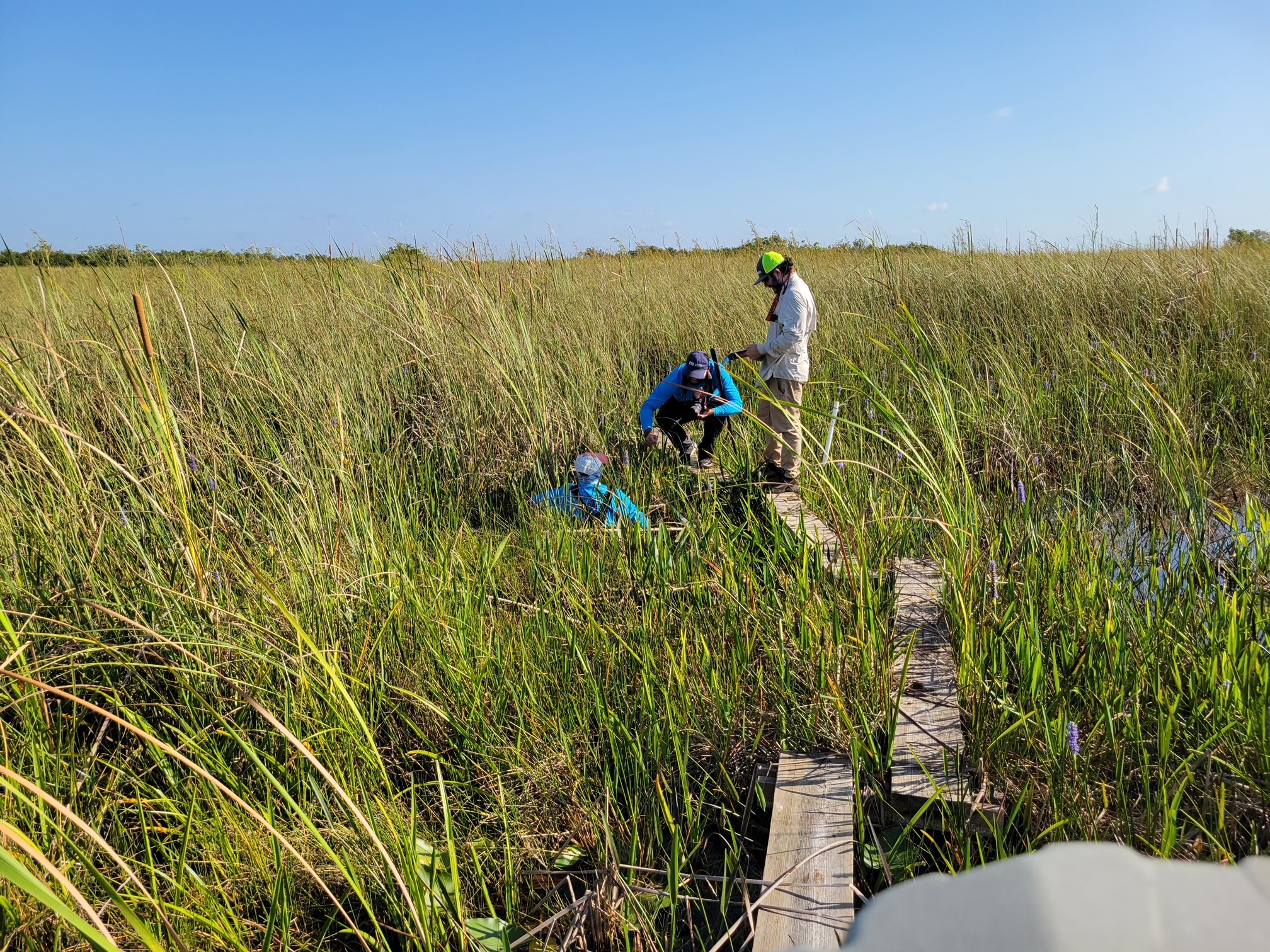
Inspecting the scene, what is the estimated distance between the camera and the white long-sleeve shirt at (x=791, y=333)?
4543 millimetres

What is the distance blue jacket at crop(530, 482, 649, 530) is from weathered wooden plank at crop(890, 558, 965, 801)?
1091 mm

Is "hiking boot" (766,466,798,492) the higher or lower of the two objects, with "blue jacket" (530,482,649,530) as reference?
lower

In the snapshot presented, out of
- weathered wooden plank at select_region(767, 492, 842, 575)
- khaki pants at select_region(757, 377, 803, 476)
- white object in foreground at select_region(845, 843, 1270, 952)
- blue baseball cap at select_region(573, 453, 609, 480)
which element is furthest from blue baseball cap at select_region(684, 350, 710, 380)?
white object in foreground at select_region(845, 843, 1270, 952)

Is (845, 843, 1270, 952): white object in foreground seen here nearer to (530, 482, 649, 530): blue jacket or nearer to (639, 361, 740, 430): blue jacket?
(530, 482, 649, 530): blue jacket

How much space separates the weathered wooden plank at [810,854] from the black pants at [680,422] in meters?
2.57

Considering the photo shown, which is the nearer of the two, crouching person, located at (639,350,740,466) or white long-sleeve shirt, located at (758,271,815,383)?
crouching person, located at (639,350,740,466)

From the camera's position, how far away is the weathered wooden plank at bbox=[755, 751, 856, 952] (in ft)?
4.71

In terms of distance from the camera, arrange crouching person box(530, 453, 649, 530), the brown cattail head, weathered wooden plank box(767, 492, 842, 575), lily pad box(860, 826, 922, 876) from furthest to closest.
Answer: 1. crouching person box(530, 453, 649, 530)
2. weathered wooden plank box(767, 492, 842, 575)
3. lily pad box(860, 826, 922, 876)
4. the brown cattail head

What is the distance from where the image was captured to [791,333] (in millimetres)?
4586

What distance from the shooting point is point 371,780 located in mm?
1715

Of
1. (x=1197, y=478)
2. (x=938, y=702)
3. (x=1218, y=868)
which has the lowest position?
(x=938, y=702)

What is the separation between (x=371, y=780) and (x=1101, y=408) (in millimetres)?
4683

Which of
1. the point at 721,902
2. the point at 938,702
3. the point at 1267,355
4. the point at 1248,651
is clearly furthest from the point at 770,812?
the point at 1267,355

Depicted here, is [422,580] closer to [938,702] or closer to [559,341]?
[938,702]
